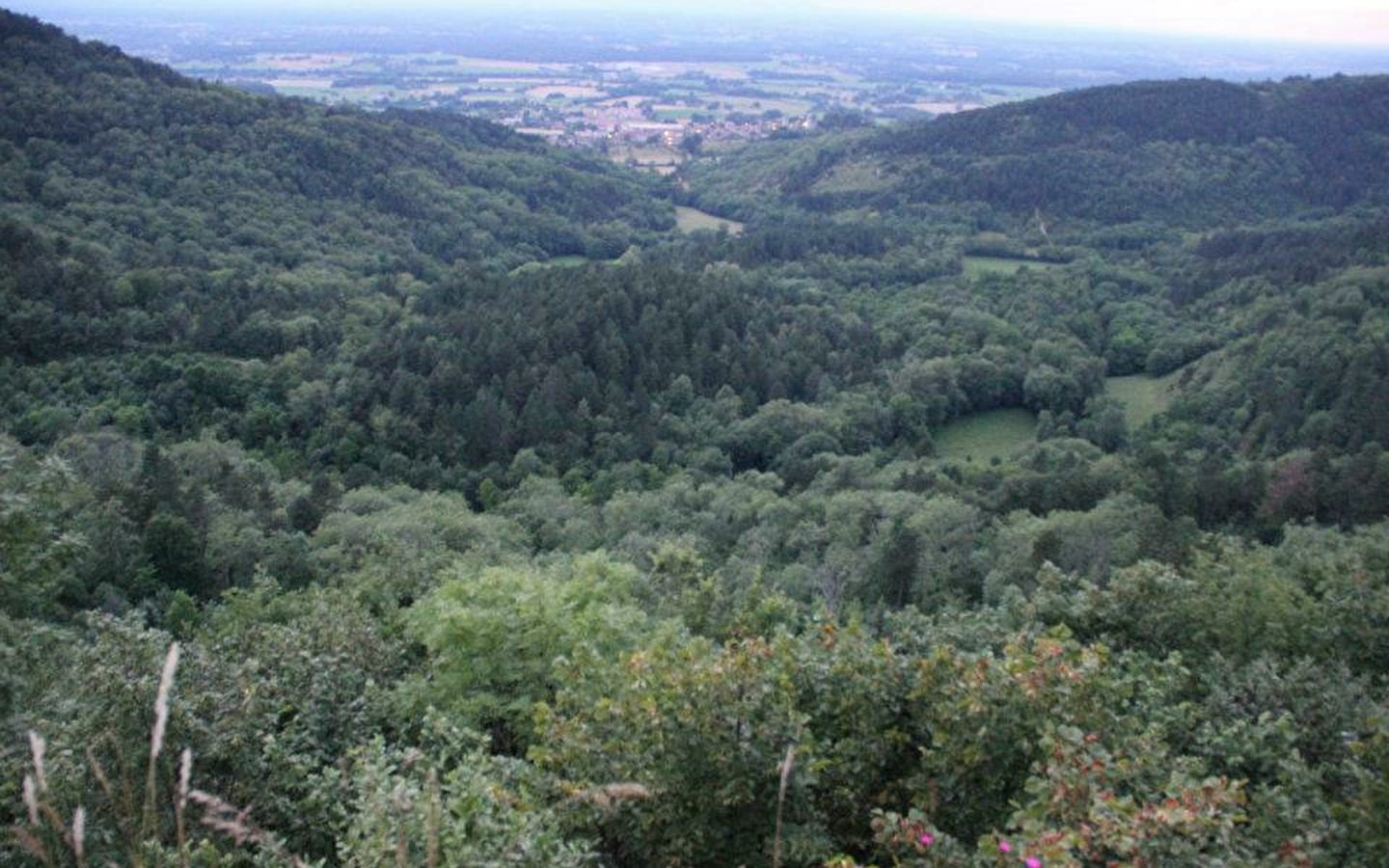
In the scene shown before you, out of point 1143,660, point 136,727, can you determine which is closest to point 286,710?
point 136,727

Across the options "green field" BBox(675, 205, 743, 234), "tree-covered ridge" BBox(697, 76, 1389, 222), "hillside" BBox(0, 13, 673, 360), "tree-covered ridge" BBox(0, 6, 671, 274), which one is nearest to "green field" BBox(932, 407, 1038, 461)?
"hillside" BBox(0, 13, 673, 360)

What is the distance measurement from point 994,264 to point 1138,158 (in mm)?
36248

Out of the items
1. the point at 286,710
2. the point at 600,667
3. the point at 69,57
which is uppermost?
the point at 69,57

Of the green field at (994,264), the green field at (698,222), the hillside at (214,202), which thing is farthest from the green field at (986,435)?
Answer: the green field at (698,222)

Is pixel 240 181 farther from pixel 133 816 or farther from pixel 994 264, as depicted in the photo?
pixel 133 816

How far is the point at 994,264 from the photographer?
113188mm

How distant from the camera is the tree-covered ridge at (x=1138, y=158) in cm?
12875

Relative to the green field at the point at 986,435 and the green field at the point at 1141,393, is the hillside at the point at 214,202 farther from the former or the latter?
the green field at the point at 1141,393

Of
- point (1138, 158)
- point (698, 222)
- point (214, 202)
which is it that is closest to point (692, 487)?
point (214, 202)

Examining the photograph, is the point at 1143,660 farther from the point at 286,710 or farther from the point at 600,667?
the point at 286,710

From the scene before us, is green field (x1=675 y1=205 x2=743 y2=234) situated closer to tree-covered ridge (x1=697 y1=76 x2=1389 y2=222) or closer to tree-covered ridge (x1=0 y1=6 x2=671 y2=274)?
tree-covered ridge (x1=697 y1=76 x2=1389 y2=222)

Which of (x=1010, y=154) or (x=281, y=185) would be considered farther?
(x=1010, y=154)

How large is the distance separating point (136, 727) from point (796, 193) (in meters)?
138

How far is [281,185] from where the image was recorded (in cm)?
9950
